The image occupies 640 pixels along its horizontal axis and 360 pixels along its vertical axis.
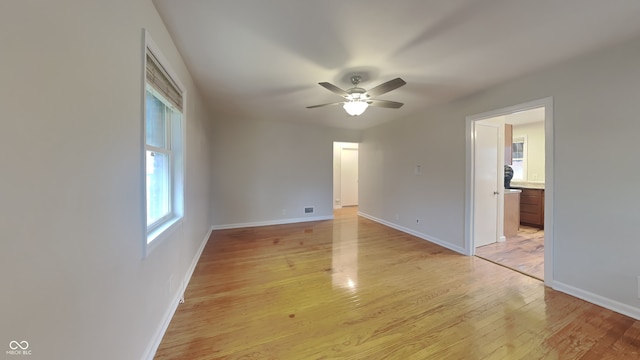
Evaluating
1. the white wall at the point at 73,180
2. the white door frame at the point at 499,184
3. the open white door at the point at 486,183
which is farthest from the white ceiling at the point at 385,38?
the white door frame at the point at 499,184

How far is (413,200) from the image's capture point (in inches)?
179

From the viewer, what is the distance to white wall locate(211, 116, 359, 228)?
197 inches

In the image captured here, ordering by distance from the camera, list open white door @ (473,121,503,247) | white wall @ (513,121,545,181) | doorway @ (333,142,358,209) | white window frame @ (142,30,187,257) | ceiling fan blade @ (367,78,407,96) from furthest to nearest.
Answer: doorway @ (333,142,358,209) < white wall @ (513,121,545,181) < open white door @ (473,121,503,247) < ceiling fan blade @ (367,78,407,96) < white window frame @ (142,30,187,257)

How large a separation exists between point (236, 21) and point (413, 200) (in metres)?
4.02

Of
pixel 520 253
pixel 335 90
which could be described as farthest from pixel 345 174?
pixel 335 90

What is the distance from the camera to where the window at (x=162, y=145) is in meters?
1.73

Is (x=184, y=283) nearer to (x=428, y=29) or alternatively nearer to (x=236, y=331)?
(x=236, y=331)

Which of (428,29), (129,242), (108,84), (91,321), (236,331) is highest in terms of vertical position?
(428,29)

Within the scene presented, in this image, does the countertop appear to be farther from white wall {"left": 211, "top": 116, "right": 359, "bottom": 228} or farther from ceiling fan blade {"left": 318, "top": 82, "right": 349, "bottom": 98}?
ceiling fan blade {"left": 318, "top": 82, "right": 349, "bottom": 98}

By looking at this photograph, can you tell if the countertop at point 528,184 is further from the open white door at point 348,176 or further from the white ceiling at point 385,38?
the open white door at point 348,176

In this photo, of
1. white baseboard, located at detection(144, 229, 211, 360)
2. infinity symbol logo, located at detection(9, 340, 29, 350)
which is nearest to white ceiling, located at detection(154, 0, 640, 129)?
infinity symbol logo, located at detection(9, 340, 29, 350)

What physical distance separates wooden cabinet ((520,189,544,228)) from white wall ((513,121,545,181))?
66 centimetres

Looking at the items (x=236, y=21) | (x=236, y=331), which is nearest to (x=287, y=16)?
(x=236, y=21)

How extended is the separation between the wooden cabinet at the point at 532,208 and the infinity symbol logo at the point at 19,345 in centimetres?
690
